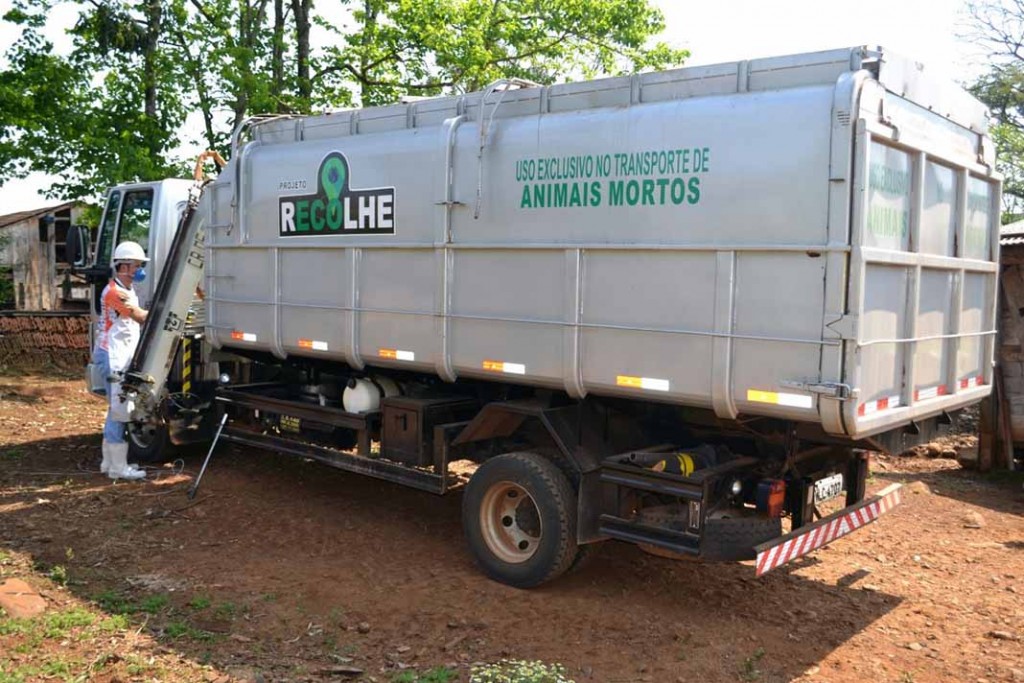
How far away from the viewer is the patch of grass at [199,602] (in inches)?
208

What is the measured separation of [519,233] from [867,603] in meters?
3.10

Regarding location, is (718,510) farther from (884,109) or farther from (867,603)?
(884,109)

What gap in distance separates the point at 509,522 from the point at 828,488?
1968 millimetres

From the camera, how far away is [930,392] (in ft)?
17.6

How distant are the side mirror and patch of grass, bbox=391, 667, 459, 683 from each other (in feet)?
20.4

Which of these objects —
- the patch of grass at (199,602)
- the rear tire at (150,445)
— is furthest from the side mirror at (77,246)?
the patch of grass at (199,602)

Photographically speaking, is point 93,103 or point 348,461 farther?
point 93,103

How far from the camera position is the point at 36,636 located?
4742mm

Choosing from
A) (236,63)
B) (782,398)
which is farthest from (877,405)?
(236,63)

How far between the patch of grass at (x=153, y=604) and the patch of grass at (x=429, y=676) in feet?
5.39

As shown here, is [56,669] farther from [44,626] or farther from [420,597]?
[420,597]

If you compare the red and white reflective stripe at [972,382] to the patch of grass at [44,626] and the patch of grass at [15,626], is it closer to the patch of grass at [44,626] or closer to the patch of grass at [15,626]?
the patch of grass at [44,626]

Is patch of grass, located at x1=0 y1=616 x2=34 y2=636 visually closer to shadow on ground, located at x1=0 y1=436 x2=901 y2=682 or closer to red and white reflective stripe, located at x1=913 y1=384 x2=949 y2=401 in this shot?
shadow on ground, located at x1=0 y1=436 x2=901 y2=682

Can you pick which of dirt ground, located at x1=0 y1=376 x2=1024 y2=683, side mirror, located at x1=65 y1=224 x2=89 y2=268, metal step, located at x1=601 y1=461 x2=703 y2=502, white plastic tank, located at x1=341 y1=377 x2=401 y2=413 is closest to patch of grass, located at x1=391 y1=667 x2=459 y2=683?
dirt ground, located at x1=0 y1=376 x2=1024 y2=683
